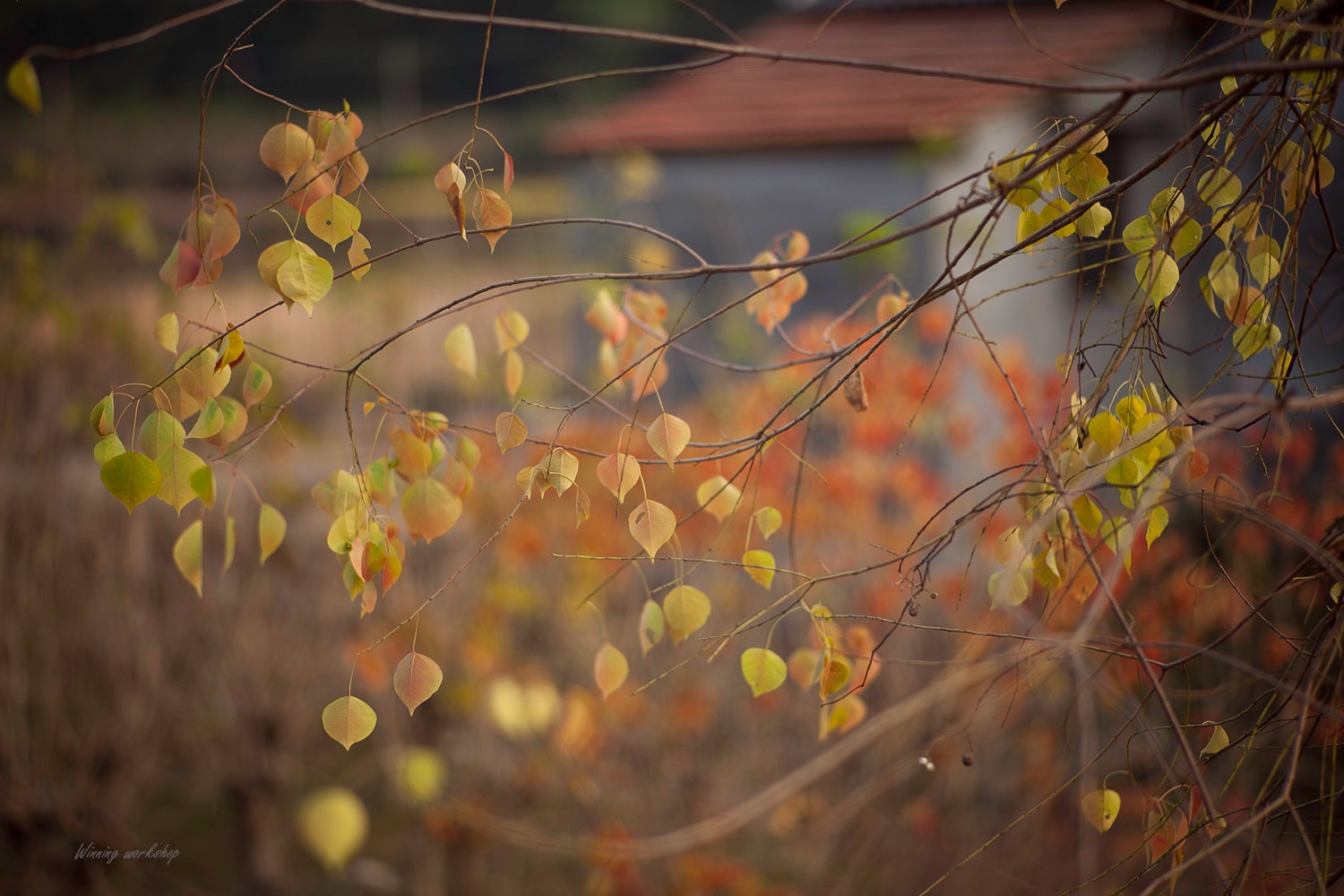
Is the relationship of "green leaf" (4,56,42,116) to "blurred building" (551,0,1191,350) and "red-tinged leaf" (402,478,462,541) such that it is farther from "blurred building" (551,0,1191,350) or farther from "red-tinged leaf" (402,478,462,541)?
"blurred building" (551,0,1191,350)

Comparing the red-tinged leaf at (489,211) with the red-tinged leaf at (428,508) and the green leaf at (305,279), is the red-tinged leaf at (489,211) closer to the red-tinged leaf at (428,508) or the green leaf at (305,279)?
the green leaf at (305,279)

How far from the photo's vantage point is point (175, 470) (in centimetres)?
98

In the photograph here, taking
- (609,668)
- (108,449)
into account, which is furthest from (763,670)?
(108,449)

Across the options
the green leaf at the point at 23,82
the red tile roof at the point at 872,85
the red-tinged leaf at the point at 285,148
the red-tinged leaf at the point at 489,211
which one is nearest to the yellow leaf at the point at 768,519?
the red-tinged leaf at the point at 489,211

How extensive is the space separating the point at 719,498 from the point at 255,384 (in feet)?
2.04

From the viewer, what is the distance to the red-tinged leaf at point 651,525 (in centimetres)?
110

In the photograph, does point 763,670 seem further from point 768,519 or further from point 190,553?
point 190,553

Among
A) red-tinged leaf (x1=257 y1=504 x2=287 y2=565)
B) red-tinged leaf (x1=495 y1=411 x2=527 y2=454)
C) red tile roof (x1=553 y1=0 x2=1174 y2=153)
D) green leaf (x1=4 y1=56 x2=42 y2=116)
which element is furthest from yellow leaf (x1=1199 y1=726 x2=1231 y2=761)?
red tile roof (x1=553 y1=0 x2=1174 y2=153)

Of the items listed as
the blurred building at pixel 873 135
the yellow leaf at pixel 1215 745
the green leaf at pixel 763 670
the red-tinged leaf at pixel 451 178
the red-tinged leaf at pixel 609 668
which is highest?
the blurred building at pixel 873 135

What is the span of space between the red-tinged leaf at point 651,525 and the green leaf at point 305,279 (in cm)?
43

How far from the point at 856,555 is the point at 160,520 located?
257cm

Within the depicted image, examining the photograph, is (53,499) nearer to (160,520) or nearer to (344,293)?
(160,520)

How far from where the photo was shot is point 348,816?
1.90 m

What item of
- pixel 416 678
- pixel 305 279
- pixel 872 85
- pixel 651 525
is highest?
pixel 872 85
